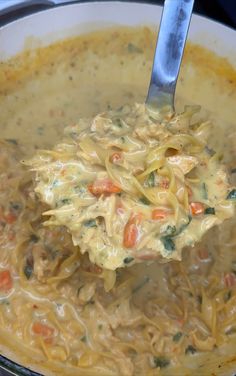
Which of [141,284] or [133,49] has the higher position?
[133,49]

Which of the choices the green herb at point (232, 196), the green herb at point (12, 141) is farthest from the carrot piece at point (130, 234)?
the green herb at point (12, 141)

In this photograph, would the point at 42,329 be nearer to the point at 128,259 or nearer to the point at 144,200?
the point at 128,259

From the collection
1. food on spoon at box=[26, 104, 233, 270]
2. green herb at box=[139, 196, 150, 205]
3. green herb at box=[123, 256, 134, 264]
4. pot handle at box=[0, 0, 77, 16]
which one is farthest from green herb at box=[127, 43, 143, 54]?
green herb at box=[123, 256, 134, 264]

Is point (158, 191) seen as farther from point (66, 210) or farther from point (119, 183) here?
point (66, 210)

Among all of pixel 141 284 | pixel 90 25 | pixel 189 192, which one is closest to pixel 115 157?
pixel 189 192

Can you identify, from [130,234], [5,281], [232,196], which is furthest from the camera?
[5,281]

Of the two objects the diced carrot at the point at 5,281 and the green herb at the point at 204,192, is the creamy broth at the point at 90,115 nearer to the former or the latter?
the diced carrot at the point at 5,281

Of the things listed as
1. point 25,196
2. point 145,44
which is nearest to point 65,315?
point 25,196
